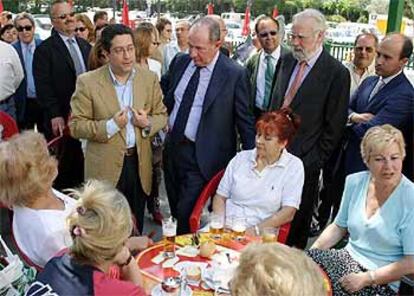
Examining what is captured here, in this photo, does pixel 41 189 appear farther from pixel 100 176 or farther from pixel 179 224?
pixel 179 224

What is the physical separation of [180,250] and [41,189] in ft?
2.36

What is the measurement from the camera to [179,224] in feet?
11.1

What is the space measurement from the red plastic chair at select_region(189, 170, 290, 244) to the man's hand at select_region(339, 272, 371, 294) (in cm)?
56

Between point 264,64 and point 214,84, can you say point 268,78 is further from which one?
point 214,84

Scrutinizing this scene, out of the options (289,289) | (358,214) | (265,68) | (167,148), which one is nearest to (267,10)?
(265,68)

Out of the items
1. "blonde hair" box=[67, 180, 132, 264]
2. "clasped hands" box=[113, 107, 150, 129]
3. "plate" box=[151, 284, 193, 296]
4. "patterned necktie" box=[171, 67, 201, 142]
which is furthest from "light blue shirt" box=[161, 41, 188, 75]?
"blonde hair" box=[67, 180, 132, 264]

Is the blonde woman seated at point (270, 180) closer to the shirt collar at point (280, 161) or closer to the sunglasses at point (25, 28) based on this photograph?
the shirt collar at point (280, 161)

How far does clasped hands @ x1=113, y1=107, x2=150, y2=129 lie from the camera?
292 centimetres

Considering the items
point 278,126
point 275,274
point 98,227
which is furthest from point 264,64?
point 275,274

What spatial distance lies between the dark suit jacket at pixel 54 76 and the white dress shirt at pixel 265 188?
1.92 metres

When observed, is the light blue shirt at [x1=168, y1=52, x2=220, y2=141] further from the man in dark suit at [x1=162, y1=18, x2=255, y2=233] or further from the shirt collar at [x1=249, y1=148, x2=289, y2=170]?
the shirt collar at [x1=249, y1=148, x2=289, y2=170]

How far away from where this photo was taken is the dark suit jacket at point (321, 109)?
10.5ft

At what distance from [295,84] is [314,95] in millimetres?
180

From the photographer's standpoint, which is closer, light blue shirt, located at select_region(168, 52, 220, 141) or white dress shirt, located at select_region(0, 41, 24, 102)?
light blue shirt, located at select_region(168, 52, 220, 141)
